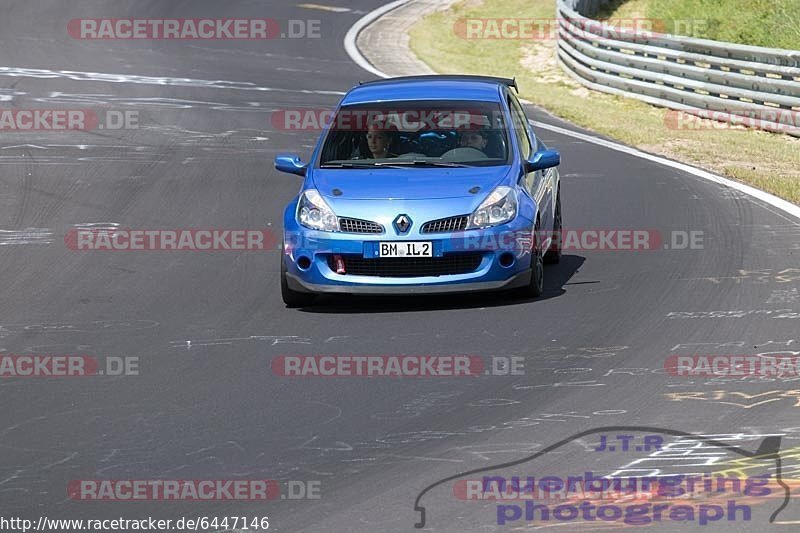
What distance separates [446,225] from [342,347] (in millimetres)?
1526

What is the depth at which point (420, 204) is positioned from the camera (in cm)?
1084

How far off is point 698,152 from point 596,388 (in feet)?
37.5

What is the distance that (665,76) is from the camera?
950 inches

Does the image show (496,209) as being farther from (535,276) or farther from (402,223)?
(402,223)

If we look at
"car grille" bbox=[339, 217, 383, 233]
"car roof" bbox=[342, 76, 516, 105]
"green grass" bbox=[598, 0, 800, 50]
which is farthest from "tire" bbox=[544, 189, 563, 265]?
"green grass" bbox=[598, 0, 800, 50]

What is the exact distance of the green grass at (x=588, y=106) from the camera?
1828 cm

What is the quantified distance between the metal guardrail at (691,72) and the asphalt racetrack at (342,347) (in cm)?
362

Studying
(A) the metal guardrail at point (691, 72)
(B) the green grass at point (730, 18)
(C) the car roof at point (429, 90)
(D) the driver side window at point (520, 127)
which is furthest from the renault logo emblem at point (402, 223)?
(B) the green grass at point (730, 18)

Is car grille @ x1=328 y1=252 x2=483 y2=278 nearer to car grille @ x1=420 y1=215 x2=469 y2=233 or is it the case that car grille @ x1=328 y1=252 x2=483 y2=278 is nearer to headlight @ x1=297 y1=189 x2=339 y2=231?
car grille @ x1=420 y1=215 x2=469 y2=233

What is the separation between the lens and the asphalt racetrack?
709cm

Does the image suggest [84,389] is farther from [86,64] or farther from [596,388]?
[86,64]

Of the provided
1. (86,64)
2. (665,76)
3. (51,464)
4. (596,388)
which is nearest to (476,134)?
(596,388)

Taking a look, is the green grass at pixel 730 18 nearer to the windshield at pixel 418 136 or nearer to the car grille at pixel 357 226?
the windshield at pixel 418 136

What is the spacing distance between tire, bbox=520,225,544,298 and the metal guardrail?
420 inches
